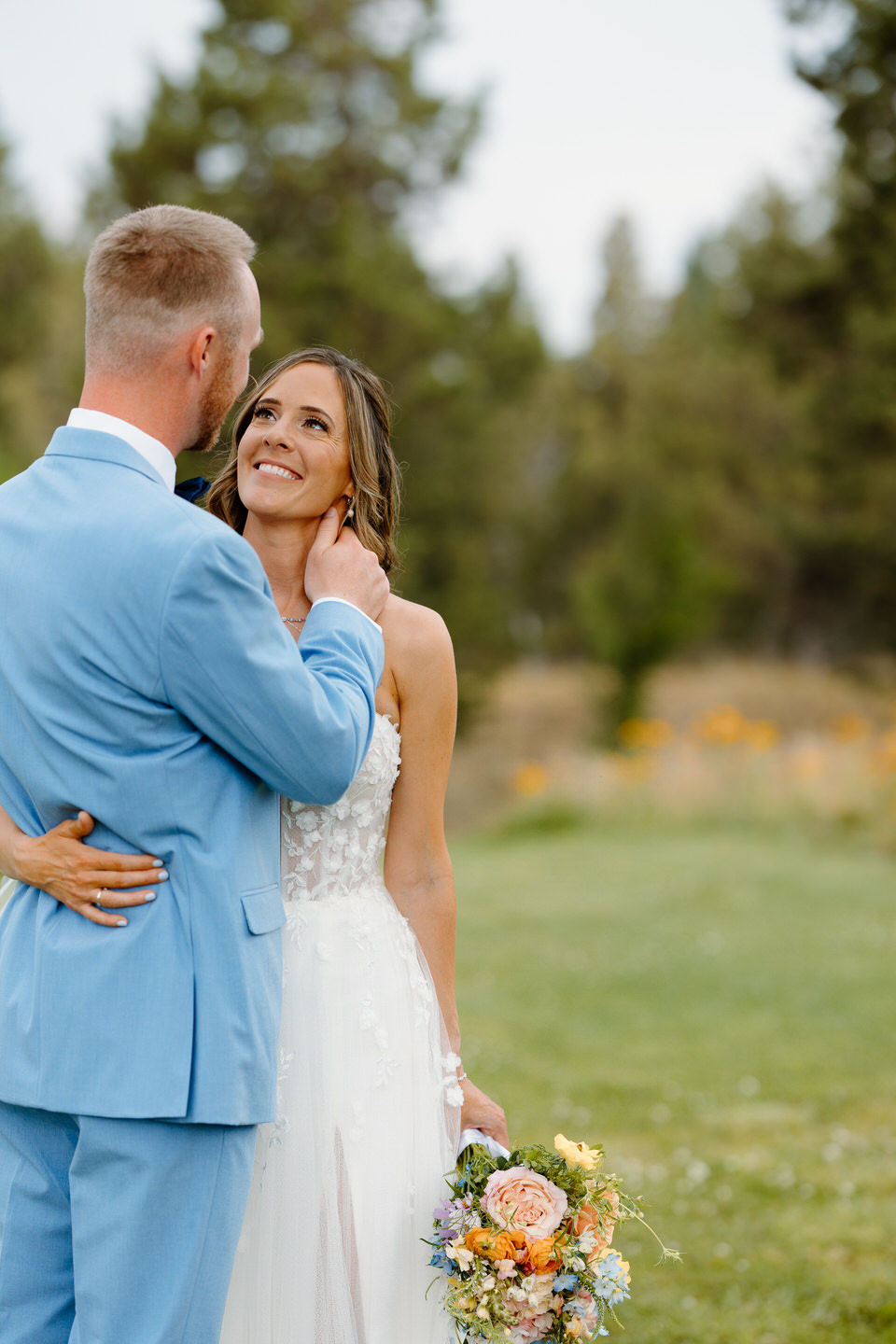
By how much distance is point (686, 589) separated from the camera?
754 inches

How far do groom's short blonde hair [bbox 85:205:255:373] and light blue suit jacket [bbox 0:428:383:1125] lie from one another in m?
0.16

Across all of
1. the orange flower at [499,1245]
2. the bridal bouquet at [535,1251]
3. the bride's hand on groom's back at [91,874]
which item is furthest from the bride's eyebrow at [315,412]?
the orange flower at [499,1245]

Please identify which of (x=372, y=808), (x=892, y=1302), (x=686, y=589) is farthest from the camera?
(x=686, y=589)

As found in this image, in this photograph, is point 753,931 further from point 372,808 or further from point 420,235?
point 420,235

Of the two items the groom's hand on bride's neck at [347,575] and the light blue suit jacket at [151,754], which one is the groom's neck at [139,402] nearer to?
the light blue suit jacket at [151,754]

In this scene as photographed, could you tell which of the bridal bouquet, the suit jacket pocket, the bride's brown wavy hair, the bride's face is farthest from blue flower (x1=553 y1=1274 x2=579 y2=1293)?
the bride's face

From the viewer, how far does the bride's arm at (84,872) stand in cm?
198

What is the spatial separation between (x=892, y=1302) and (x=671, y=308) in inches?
1397

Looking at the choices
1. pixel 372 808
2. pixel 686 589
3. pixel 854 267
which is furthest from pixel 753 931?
pixel 854 267

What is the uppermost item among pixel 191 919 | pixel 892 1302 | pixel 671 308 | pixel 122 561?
pixel 671 308

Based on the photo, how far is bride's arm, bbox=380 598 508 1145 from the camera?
8.99ft

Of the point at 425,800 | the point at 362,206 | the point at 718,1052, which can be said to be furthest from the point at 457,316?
the point at 425,800

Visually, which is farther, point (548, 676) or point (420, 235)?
point (548, 676)

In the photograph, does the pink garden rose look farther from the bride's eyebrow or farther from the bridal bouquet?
the bride's eyebrow
